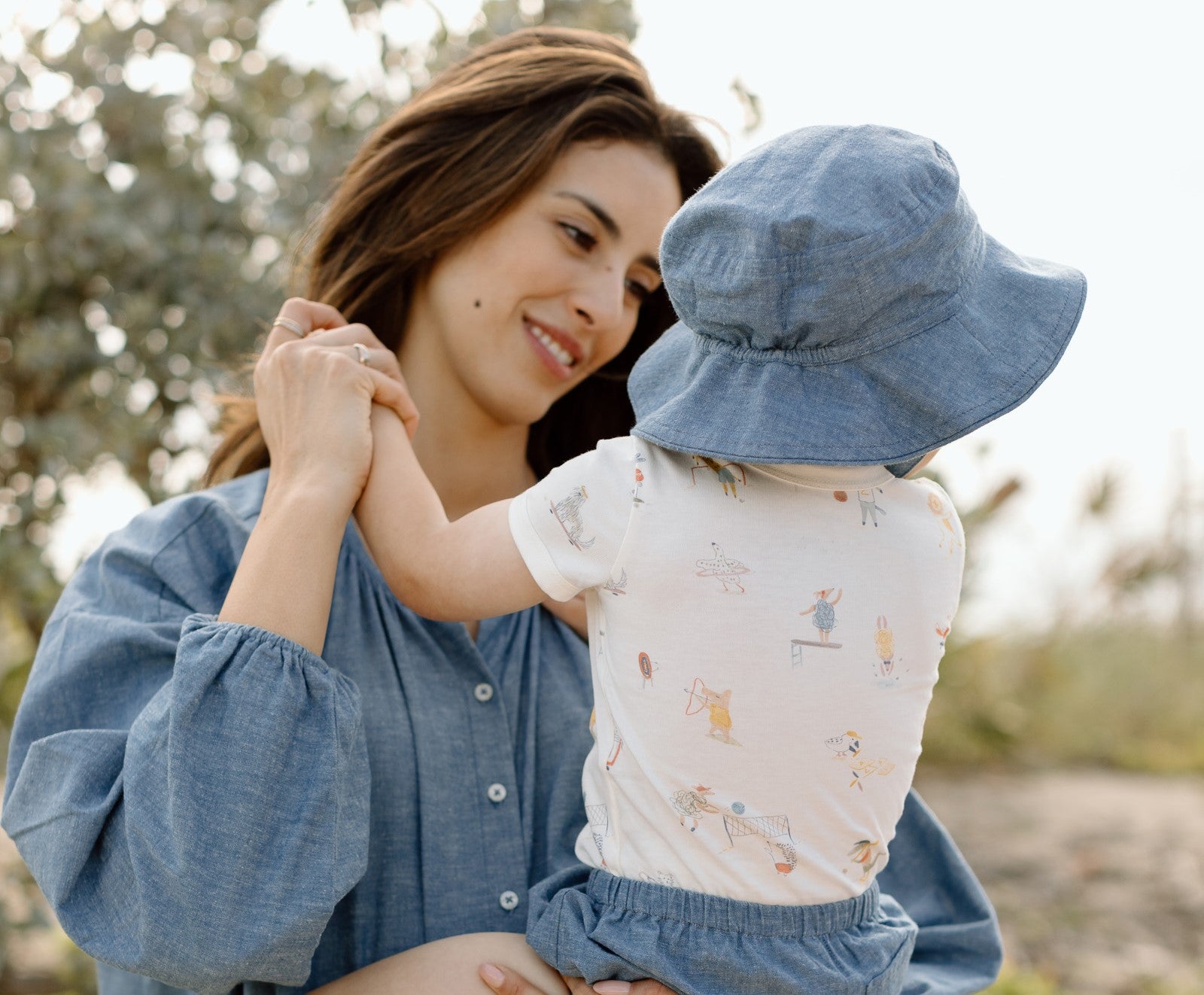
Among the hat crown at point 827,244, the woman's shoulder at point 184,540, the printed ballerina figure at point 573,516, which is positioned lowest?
the woman's shoulder at point 184,540

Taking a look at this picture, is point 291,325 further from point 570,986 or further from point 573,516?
point 570,986

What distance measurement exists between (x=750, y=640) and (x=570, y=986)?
0.52 metres

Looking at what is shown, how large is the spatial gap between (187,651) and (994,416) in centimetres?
95

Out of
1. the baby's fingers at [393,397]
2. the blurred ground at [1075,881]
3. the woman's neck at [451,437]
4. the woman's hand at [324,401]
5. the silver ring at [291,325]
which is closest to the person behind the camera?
the woman's hand at [324,401]

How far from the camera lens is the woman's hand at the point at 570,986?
1.38 m

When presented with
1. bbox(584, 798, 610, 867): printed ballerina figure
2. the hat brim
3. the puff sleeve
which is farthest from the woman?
the hat brim

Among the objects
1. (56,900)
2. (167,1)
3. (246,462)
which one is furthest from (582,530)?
(167,1)

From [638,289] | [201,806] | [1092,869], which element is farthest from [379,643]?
[1092,869]

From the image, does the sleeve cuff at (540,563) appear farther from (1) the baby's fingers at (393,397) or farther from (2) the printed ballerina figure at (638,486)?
(1) the baby's fingers at (393,397)

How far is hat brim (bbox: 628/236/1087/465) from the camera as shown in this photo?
124 cm

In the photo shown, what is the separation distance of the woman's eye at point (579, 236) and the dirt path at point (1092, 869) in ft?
12.2

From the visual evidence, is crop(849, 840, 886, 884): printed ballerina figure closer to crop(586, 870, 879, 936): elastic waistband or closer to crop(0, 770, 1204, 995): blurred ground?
crop(586, 870, 879, 936): elastic waistband

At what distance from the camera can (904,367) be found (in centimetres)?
126

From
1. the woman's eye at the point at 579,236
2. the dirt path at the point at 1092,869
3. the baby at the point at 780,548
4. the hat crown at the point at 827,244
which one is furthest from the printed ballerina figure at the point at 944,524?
the dirt path at the point at 1092,869
